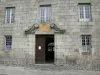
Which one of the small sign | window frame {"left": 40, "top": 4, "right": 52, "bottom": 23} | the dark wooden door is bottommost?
the dark wooden door

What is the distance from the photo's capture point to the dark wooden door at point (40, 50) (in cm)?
1498

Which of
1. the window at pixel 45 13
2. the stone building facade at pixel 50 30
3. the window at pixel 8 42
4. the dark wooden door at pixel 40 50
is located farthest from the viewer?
the window at pixel 8 42

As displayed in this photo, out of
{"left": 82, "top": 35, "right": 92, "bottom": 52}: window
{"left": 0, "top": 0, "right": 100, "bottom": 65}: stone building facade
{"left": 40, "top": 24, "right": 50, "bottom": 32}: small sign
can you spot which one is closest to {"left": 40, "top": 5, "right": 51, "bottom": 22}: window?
{"left": 0, "top": 0, "right": 100, "bottom": 65}: stone building facade

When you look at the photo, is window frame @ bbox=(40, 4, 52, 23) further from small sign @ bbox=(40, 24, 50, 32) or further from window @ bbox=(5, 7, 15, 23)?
window @ bbox=(5, 7, 15, 23)

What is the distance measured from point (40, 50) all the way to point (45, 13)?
12.4 feet

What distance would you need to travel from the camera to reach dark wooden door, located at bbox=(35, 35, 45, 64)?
14984mm

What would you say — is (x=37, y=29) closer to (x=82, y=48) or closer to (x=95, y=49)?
(x=82, y=48)

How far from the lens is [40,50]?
15.1 metres

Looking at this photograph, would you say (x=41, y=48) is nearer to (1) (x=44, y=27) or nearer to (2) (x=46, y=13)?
(1) (x=44, y=27)

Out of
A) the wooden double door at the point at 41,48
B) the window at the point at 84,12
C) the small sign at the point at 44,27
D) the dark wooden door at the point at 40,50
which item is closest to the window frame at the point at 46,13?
the small sign at the point at 44,27

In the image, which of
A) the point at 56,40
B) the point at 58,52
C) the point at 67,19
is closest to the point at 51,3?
the point at 67,19

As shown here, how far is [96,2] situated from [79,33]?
3455 millimetres

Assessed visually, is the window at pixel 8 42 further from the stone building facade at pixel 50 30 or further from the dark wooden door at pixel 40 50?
the dark wooden door at pixel 40 50

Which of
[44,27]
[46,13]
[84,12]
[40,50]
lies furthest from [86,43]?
[46,13]
